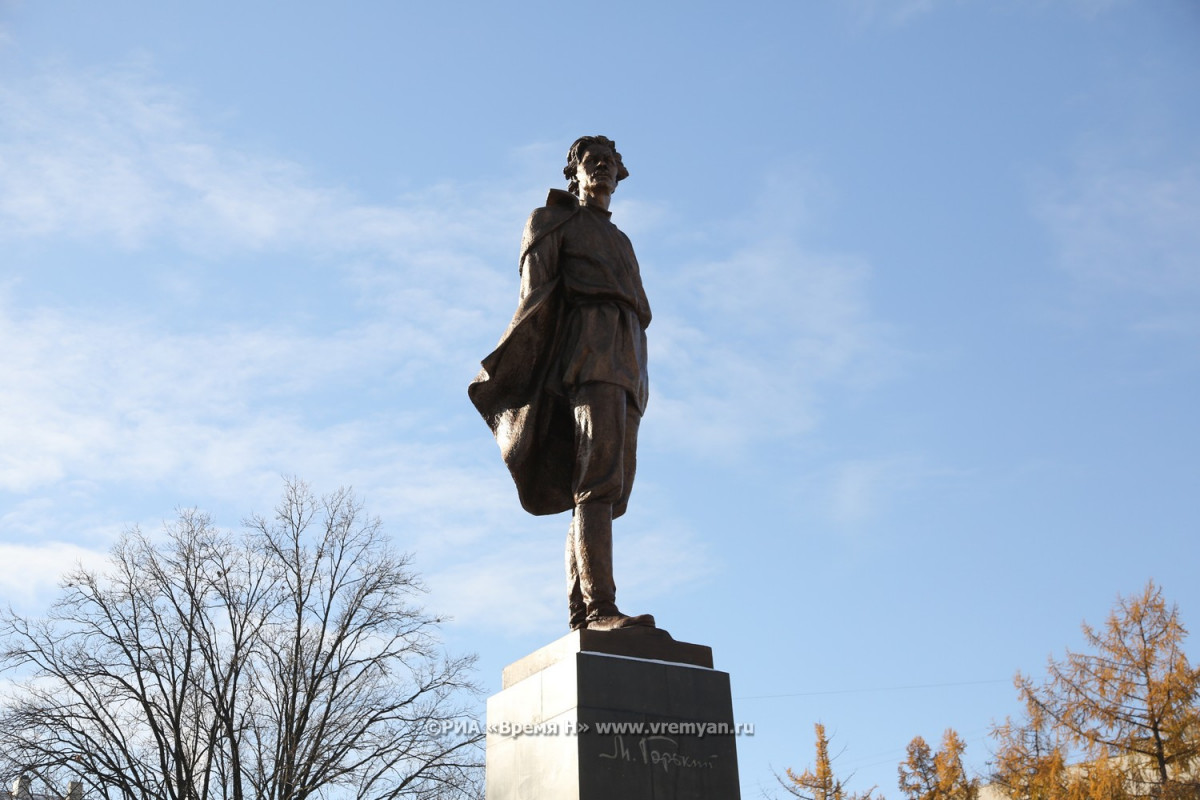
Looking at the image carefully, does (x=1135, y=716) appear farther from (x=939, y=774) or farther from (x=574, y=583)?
(x=574, y=583)

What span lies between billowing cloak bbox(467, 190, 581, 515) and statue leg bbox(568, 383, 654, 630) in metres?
0.27

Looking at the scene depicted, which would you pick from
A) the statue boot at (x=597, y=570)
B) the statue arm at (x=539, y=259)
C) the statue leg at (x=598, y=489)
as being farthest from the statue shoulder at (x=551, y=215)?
the statue boot at (x=597, y=570)

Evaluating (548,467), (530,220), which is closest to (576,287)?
(530,220)

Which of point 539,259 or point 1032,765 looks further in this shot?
point 1032,765

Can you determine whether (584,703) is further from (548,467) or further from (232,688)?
(232,688)

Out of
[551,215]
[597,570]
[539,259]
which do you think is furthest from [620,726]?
[551,215]

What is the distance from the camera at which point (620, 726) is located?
518cm

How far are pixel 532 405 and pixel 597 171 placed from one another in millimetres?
1527

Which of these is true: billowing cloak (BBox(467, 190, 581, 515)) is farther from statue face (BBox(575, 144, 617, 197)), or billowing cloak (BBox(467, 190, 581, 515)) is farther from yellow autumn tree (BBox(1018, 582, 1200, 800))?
yellow autumn tree (BBox(1018, 582, 1200, 800))

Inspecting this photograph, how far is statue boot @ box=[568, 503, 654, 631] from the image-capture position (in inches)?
221

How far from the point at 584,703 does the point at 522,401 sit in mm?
1909

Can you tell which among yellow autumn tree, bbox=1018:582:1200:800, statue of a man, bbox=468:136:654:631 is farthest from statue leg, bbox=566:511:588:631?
yellow autumn tree, bbox=1018:582:1200:800
